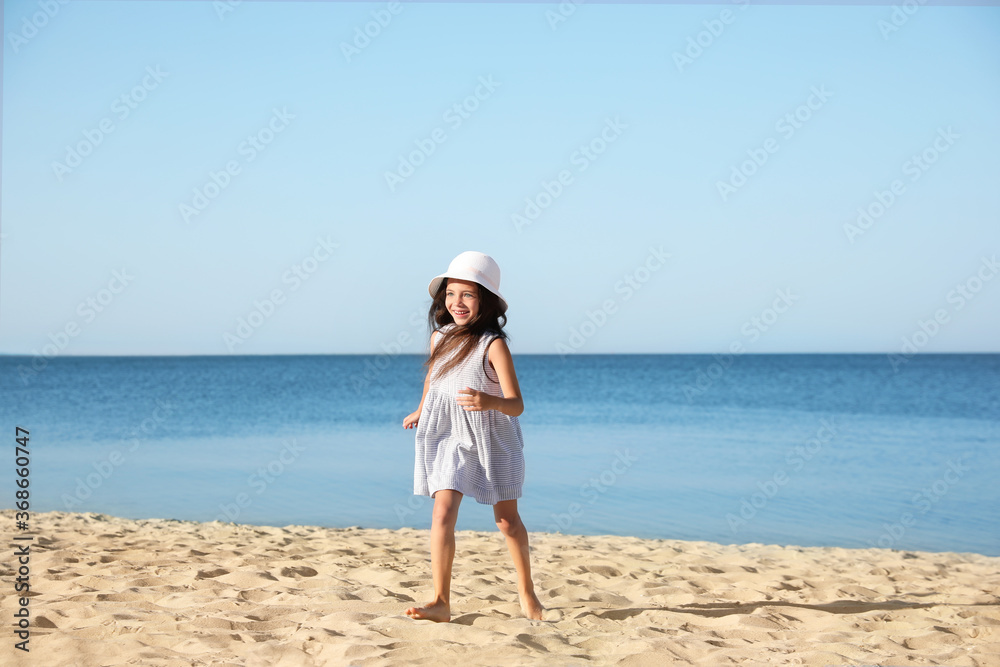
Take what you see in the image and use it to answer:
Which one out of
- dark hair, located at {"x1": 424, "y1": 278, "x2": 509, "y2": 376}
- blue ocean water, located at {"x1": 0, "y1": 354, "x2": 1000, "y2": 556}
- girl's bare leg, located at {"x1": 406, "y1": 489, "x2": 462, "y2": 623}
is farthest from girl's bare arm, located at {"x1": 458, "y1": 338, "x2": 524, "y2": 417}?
blue ocean water, located at {"x1": 0, "y1": 354, "x2": 1000, "y2": 556}

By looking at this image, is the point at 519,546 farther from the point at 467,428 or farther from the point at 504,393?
the point at 504,393

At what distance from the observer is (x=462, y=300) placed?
13.3 feet

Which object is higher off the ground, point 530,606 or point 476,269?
point 476,269

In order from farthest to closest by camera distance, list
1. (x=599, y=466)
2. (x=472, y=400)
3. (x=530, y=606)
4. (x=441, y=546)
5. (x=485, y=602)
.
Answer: (x=599, y=466) < (x=485, y=602) < (x=530, y=606) < (x=441, y=546) < (x=472, y=400)

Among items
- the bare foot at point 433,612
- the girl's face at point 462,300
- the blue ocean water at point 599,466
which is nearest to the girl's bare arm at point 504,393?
the girl's face at point 462,300

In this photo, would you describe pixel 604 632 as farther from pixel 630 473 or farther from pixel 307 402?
pixel 307 402

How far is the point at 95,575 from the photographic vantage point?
492 centimetres

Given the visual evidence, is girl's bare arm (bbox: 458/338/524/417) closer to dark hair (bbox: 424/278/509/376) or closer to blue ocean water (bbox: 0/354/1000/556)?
dark hair (bbox: 424/278/509/376)

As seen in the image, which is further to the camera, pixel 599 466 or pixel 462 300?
pixel 599 466

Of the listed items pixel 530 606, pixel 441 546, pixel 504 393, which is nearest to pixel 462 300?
pixel 504 393

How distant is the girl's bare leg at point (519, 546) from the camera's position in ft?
13.4

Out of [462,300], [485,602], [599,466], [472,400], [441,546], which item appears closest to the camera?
[472,400]

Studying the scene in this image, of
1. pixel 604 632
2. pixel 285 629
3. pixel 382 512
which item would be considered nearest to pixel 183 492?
pixel 382 512

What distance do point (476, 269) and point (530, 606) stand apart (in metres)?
1.82
